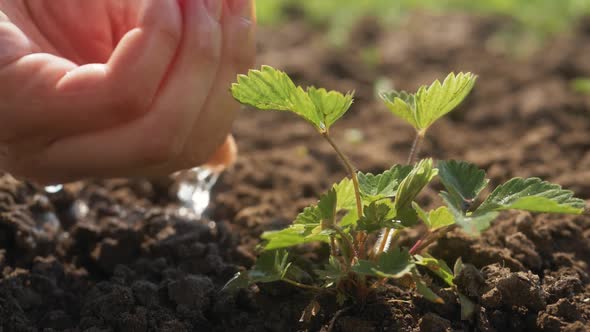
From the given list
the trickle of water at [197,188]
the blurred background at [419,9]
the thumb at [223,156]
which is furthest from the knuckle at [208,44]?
the blurred background at [419,9]

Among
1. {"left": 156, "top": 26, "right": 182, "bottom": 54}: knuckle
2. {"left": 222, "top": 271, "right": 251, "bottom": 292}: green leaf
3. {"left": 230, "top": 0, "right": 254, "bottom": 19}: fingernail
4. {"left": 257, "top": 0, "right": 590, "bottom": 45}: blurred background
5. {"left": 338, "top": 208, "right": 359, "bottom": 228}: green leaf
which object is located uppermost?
{"left": 257, "top": 0, "right": 590, "bottom": 45}: blurred background

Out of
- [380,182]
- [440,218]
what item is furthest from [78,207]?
[440,218]

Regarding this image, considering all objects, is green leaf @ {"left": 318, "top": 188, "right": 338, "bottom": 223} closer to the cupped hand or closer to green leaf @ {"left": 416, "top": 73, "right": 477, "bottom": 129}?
green leaf @ {"left": 416, "top": 73, "right": 477, "bottom": 129}

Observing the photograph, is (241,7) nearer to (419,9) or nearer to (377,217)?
(377,217)

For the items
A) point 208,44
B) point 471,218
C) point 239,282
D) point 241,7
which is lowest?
point 239,282

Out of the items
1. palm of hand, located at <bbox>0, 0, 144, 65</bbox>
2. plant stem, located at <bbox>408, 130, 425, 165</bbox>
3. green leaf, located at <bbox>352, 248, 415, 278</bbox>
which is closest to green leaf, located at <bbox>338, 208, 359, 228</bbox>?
green leaf, located at <bbox>352, 248, 415, 278</bbox>

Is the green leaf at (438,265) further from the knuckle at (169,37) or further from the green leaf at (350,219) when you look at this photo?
the knuckle at (169,37)

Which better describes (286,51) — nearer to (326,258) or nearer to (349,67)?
(349,67)
